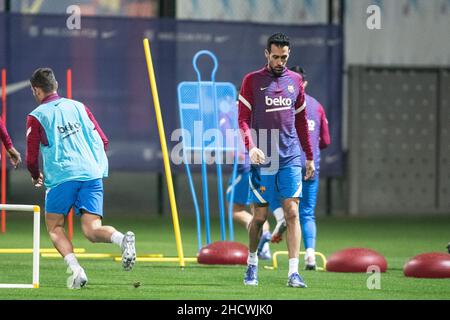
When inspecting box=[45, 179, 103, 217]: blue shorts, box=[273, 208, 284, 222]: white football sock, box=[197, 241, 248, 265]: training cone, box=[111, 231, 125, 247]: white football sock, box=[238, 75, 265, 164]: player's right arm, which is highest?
box=[238, 75, 265, 164]: player's right arm

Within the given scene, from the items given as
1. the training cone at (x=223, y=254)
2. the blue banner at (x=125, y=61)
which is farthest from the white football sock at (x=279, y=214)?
the blue banner at (x=125, y=61)

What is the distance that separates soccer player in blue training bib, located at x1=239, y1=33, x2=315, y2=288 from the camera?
10.6m

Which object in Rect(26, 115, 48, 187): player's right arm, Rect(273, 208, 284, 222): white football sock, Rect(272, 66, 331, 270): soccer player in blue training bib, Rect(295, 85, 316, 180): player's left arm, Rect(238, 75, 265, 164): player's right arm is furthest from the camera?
Rect(273, 208, 284, 222): white football sock

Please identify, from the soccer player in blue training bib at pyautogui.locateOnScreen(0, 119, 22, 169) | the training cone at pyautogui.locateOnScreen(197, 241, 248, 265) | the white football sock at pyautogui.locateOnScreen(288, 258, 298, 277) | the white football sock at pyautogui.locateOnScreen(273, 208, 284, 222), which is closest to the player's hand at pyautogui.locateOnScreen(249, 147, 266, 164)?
the white football sock at pyautogui.locateOnScreen(288, 258, 298, 277)

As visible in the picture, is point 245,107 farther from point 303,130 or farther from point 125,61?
point 125,61

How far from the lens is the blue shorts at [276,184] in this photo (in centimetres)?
1062

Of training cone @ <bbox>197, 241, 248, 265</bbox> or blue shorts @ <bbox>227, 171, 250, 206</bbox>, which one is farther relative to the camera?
blue shorts @ <bbox>227, 171, 250, 206</bbox>

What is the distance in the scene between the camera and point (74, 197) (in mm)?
10305

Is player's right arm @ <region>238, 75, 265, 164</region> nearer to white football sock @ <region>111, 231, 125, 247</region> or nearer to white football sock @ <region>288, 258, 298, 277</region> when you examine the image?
white football sock @ <region>288, 258, 298, 277</region>

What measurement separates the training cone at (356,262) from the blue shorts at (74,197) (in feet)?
9.42

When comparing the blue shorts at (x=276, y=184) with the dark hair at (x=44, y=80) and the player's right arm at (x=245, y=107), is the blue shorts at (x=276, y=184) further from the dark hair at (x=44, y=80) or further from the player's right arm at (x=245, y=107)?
the dark hair at (x=44, y=80)

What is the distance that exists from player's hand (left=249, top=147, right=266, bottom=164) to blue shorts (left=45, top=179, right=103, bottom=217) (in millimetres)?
1294
